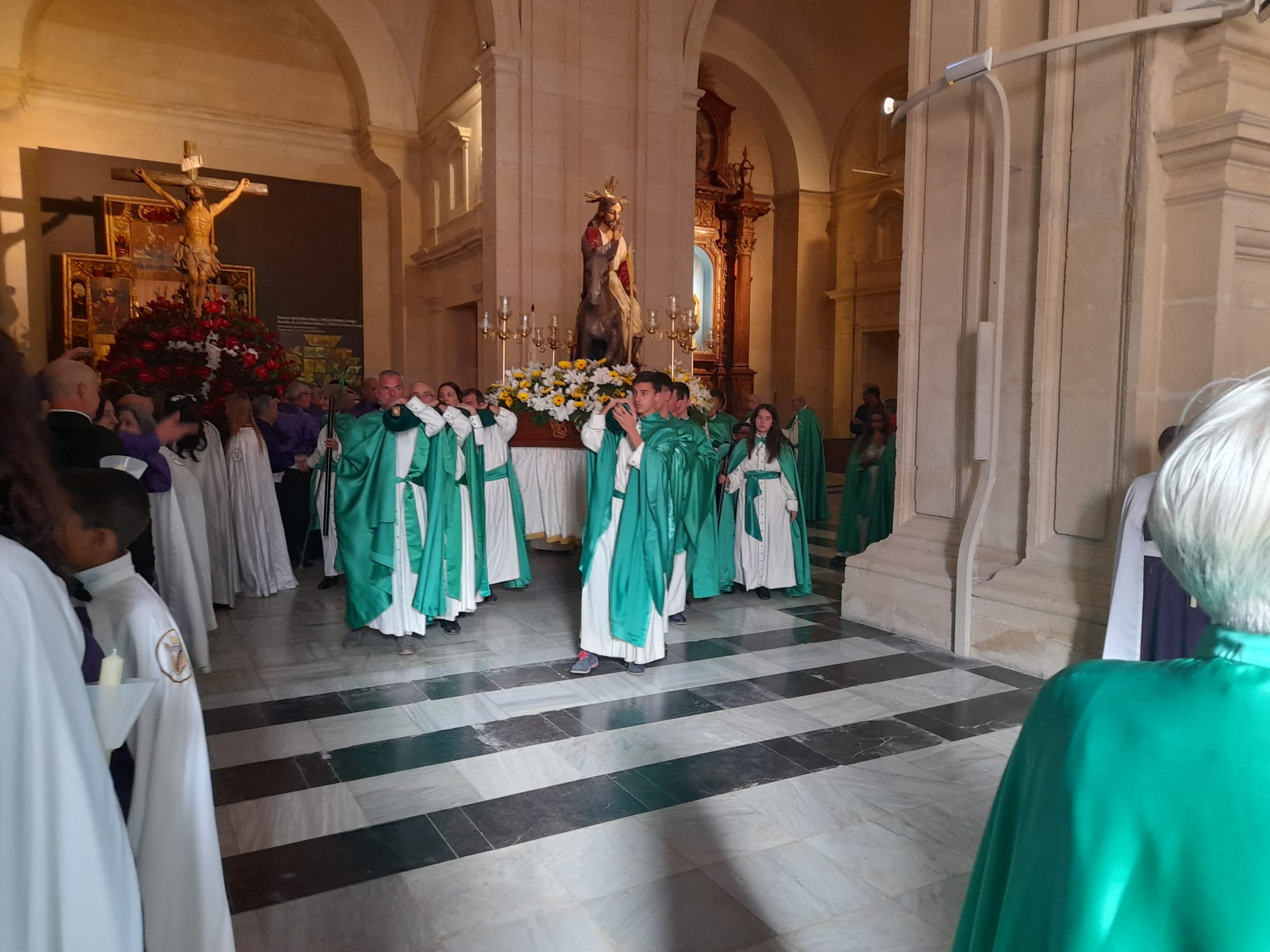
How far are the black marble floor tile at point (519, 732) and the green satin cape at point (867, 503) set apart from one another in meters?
4.80

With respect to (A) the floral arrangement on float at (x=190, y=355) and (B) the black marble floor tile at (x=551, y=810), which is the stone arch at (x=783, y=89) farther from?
(B) the black marble floor tile at (x=551, y=810)

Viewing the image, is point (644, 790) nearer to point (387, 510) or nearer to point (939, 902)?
point (939, 902)

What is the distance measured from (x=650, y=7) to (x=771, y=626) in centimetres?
994

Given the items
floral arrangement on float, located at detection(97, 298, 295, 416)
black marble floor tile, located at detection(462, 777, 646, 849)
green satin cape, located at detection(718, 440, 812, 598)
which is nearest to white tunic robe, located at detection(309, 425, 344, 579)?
floral arrangement on float, located at detection(97, 298, 295, 416)

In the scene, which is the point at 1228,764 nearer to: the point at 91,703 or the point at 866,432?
the point at 91,703

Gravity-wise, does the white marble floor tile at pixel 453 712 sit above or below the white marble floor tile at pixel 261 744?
below

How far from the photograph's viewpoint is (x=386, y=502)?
5.86m

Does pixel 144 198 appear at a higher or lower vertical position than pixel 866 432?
higher

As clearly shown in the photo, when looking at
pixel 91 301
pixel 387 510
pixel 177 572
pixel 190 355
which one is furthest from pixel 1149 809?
pixel 91 301

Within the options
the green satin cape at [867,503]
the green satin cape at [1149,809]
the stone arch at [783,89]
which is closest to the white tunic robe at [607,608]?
the green satin cape at [867,503]

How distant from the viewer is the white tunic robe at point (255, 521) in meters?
7.48

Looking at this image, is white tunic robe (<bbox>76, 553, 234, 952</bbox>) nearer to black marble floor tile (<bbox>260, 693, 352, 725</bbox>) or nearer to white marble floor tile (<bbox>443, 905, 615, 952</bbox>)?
white marble floor tile (<bbox>443, 905, 615, 952</bbox>)

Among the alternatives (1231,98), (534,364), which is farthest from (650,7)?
(1231,98)

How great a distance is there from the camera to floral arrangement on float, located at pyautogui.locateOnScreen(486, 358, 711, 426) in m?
8.59
